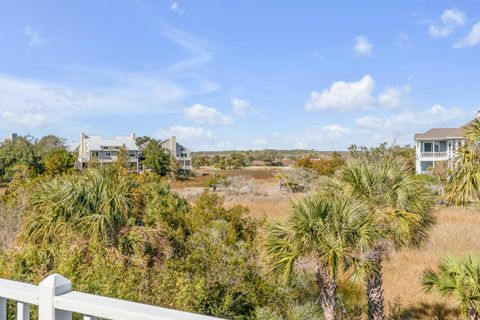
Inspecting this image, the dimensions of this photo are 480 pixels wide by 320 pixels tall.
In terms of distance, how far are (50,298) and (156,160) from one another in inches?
1762

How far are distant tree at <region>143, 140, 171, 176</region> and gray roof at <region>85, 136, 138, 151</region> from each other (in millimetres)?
6436

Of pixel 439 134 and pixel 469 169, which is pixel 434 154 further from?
pixel 469 169

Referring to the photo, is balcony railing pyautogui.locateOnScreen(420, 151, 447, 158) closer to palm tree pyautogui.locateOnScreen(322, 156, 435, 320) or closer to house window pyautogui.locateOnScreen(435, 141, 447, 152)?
house window pyautogui.locateOnScreen(435, 141, 447, 152)

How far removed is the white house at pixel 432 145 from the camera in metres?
34.6

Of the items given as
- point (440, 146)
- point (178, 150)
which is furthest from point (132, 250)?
point (178, 150)

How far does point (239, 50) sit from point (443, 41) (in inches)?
429

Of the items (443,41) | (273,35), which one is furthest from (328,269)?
(443,41)

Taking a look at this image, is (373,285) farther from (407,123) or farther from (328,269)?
(407,123)

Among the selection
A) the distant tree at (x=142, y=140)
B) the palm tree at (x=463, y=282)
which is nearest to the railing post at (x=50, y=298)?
the palm tree at (x=463, y=282)

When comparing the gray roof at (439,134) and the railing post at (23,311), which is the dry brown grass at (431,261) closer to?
the railing post at (23,311)

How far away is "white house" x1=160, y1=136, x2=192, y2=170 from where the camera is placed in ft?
179

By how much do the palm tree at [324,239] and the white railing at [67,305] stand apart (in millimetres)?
4557

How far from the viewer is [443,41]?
65.0 feet

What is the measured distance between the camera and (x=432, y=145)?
3603cm
